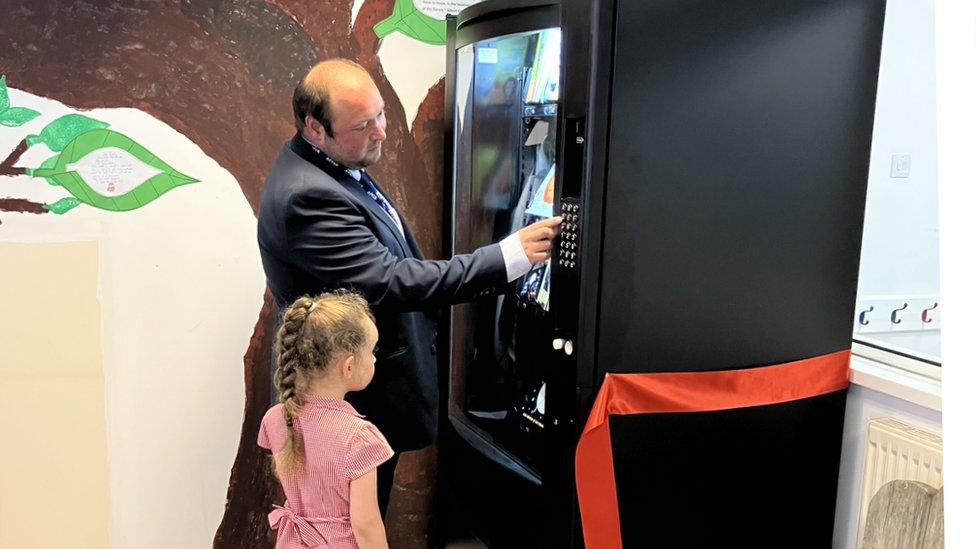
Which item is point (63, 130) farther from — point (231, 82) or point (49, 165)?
point (231, 82)

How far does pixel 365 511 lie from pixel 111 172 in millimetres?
1192

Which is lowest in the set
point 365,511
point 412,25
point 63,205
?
point 365,511

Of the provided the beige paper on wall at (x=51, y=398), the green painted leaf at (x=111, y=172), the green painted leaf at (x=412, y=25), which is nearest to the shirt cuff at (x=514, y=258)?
the green painted leaf at (x=412, y=25)

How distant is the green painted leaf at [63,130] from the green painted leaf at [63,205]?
13 cm

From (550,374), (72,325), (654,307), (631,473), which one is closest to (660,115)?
(654,307)

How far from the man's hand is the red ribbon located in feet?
1.00

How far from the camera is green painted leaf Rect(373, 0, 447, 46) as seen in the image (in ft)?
7.64

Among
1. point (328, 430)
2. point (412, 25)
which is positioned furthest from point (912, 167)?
point (328, 430)

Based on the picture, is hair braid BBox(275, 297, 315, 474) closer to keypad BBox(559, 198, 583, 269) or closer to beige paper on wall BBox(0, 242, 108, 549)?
keypad BBox(559, 198, 583, 269)

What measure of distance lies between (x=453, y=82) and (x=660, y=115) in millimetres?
823

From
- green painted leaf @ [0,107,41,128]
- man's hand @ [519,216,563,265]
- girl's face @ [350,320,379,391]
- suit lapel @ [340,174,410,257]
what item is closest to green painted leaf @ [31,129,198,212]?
green painted leaf @ [0,107,41,128]

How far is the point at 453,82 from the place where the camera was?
2.26 metres

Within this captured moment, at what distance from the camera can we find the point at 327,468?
5.07 ft

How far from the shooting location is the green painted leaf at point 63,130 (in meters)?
2.03
